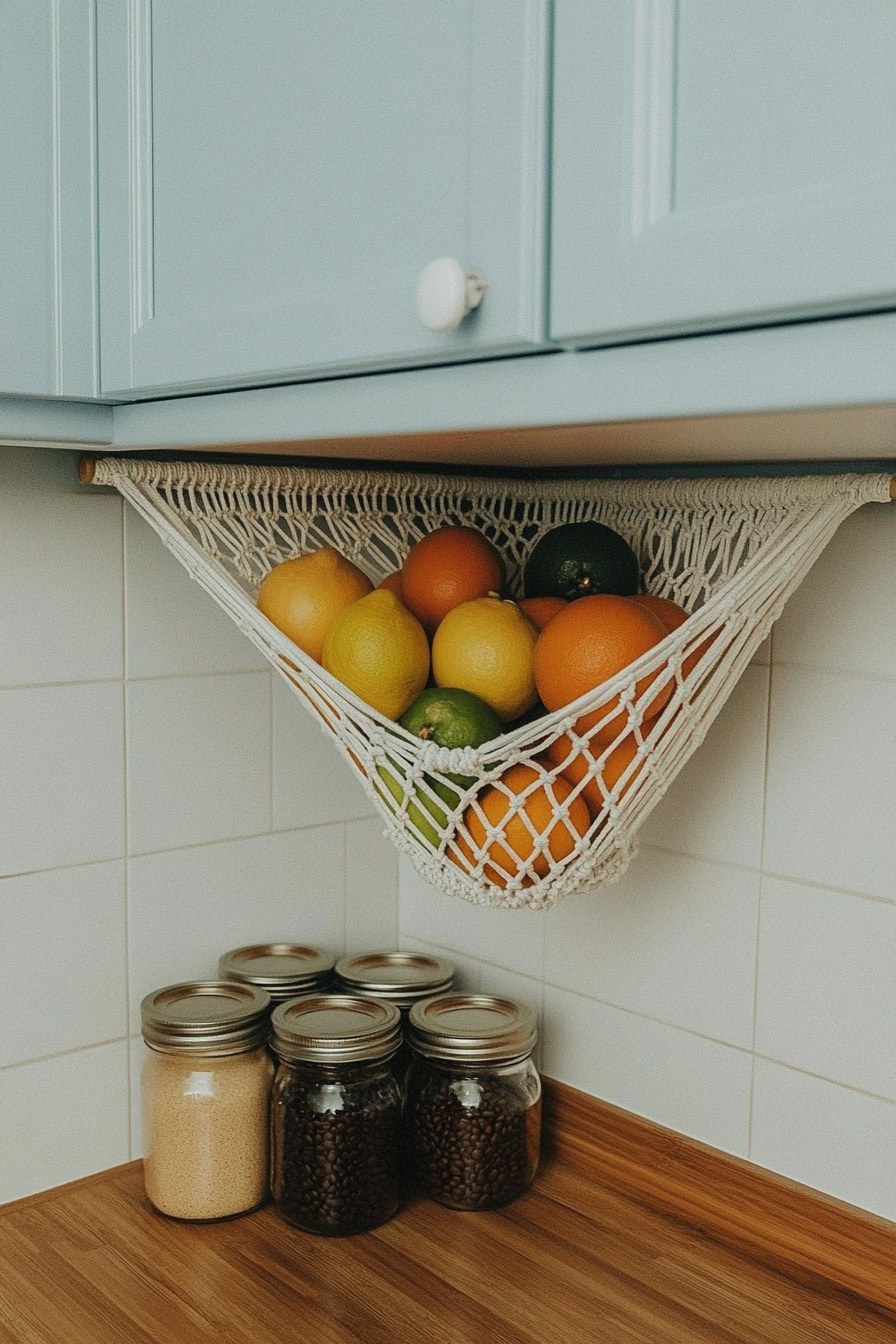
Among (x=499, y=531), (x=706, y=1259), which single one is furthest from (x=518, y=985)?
(x=499, y=531)

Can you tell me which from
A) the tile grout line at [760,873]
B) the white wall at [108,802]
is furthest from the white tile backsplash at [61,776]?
the tile grout line at [760,873]

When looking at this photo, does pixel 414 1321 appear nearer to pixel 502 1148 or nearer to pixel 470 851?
pixel 502 1148

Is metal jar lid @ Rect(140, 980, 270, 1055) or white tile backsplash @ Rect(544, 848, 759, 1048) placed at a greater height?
white tile backsplash @ Rect(544, 848, 759, 1048)

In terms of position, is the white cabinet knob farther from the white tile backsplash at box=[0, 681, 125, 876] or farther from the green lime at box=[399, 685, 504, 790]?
the white tile backsplash at box=[0, 681, 125, 876]

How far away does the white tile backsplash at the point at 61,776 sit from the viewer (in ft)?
3.34

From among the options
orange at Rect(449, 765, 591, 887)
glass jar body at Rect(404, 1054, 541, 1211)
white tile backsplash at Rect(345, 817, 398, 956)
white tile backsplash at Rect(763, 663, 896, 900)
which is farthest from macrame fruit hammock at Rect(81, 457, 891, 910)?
white tile backsplash at Rect(345, 817, 398, 956)

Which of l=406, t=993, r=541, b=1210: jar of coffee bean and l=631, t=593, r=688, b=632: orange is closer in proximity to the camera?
l=631, t=593, r=688, b=632: orange

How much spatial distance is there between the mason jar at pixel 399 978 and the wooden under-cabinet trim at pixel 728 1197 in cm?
14

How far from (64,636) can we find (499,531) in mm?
369

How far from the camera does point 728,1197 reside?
101 cm

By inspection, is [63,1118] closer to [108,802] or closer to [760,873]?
[108,802]

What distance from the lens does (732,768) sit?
1.01 metres

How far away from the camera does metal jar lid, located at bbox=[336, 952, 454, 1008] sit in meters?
1.11

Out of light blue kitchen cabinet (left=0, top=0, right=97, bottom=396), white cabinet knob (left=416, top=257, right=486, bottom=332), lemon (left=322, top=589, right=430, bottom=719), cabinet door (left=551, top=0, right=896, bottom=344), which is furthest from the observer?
lemon (left=322, top=589, right=430, bottom=719)
